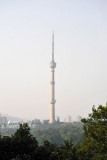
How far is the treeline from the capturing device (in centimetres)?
2548

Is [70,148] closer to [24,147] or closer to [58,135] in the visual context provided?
[24,147]

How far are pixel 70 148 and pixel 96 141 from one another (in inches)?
99.8

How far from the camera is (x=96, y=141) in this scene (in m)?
25.8

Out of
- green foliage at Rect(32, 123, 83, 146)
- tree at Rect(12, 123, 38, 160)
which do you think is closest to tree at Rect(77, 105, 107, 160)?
tree at Rect(12, 123, 38, 160)

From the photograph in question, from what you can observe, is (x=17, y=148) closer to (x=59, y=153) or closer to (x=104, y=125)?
(x=59, y=153)

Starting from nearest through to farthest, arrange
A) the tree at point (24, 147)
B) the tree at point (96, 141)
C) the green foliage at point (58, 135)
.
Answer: the tree at point (96, 141) → the tree at point (24, 147) → the green foliage at point (58, 135)

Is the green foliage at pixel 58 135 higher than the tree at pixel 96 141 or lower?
higher

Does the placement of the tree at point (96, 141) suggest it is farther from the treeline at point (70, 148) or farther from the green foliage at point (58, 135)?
the green foliage at point (58, 135)

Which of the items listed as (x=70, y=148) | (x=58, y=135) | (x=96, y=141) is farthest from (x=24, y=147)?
(x=58, y=135)

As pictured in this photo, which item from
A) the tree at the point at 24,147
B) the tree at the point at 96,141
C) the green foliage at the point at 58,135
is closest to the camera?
the tree at the point at 96,141

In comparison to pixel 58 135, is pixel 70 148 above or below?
below

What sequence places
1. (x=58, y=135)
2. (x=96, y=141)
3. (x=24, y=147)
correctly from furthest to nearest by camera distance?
(x=58, y=135)
(x=24, y=147)
(x=96, y=141)

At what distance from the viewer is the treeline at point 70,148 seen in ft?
83.6

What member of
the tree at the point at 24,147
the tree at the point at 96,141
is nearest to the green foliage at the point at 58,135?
the tree at the point at 24,147
